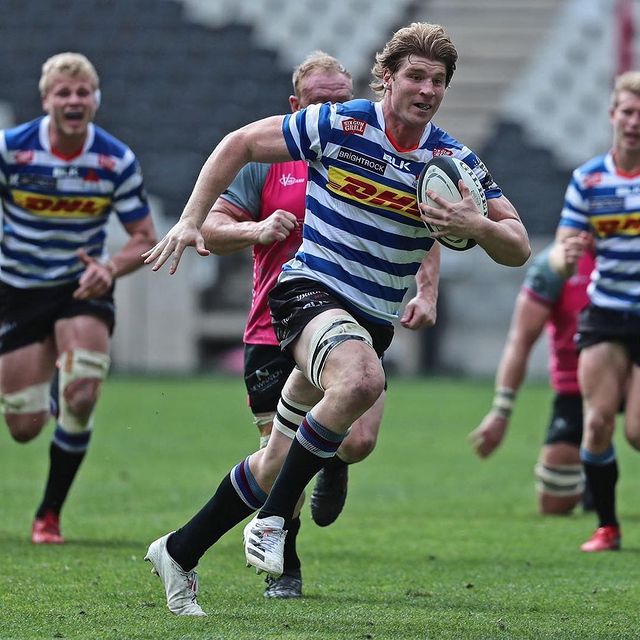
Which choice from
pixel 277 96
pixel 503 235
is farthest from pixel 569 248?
pixel 277 96

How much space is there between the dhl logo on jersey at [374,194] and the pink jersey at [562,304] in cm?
410

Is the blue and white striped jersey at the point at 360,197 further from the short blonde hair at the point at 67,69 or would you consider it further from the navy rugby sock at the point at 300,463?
the short blonde hair at the point at 67,69

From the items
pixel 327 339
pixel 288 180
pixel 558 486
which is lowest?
pixel 558 486

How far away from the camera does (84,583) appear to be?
19.0 feet

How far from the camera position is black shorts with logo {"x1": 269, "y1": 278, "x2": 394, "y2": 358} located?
4957mm

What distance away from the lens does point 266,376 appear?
5.72 metres

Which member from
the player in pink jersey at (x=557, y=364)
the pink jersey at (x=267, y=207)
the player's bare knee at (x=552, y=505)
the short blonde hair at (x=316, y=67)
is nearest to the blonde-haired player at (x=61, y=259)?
the pink jersey at (x=267, y=207)

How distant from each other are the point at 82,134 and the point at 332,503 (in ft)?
8.75

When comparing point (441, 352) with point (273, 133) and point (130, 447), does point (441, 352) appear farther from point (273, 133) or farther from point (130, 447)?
point (273, 133)

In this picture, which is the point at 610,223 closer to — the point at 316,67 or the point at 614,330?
the point at 614,330

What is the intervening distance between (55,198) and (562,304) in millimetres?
3400

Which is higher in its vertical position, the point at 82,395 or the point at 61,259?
A: the point at 61,259

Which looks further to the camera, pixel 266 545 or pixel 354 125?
pixel 354 125

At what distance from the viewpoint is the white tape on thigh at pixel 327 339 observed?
4.77m
